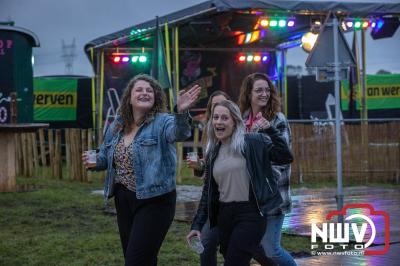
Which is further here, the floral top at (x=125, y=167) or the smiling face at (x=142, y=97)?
the smiling face at (x=142, y=97)

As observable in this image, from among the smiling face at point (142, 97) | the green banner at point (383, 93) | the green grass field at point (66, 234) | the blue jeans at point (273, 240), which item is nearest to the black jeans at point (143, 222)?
the smiling face at point (142, 97)

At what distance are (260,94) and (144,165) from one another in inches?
49.0

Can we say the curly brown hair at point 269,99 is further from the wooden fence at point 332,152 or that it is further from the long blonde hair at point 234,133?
the wooden fence at point 332,152

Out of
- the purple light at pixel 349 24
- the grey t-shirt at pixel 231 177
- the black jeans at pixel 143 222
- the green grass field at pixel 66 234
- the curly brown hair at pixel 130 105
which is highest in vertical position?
the purple light at pixel 349 24

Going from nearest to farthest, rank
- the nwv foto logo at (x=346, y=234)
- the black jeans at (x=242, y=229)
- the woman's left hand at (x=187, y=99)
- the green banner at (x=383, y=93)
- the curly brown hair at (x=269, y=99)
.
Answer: the black jeans at (x=242, y=229), the woman's left hand at (x=187, y=99), the curly brown hair at (x=269, y=99), the nwv foto logo at (x=346, y=234), the green banner at (x=383, y=93)

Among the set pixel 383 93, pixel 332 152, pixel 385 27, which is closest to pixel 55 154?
pixel 332 152

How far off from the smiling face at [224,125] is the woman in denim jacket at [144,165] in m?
0.25

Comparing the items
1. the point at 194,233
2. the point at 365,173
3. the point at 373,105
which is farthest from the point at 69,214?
the point at 373,105

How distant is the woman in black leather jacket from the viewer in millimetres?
5137

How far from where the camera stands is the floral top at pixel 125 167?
5344mm

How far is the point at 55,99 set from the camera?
2578 centimetres

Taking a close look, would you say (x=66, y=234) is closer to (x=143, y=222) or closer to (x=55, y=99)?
(x=143, y=222)

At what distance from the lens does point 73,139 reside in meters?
16.5

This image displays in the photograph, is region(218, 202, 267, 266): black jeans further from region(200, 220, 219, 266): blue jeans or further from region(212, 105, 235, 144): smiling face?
region(212, 105, 235, 144): smiling face
